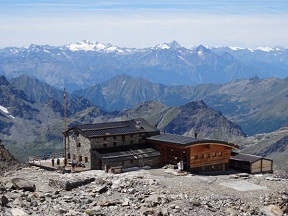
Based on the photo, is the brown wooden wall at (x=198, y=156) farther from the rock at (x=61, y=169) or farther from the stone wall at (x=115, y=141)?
the rock at (x=61, y=169)

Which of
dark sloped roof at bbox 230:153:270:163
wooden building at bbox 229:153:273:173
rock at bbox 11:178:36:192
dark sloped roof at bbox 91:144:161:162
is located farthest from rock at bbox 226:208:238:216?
dark sloped roof at bbox 230:153:270:163

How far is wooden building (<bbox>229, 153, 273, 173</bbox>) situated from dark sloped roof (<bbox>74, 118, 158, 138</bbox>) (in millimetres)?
13852

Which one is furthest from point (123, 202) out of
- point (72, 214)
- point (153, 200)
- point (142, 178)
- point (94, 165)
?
point (94, 165)

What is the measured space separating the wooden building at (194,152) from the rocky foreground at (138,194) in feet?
16.2

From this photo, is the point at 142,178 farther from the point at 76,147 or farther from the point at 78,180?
the point at 76,147

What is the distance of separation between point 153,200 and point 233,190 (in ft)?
41.8

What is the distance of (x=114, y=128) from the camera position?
3216 inches

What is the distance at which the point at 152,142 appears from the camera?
8175 centimetres

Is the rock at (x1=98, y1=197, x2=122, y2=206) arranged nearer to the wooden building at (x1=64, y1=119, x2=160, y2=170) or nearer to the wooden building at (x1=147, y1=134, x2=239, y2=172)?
the wooden building at (x1=64, y1=119, x2=160, y2=170)

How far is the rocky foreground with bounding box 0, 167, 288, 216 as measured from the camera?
50.9 m

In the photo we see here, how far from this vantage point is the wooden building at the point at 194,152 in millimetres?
75125

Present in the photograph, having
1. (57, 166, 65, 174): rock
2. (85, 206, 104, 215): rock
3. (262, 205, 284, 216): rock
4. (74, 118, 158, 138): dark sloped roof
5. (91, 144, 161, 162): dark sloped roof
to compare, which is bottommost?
(262, 205, 284, 216): rock

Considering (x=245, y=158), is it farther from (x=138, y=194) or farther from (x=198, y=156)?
(x=138, y=194)

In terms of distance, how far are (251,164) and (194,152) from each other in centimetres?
1027
